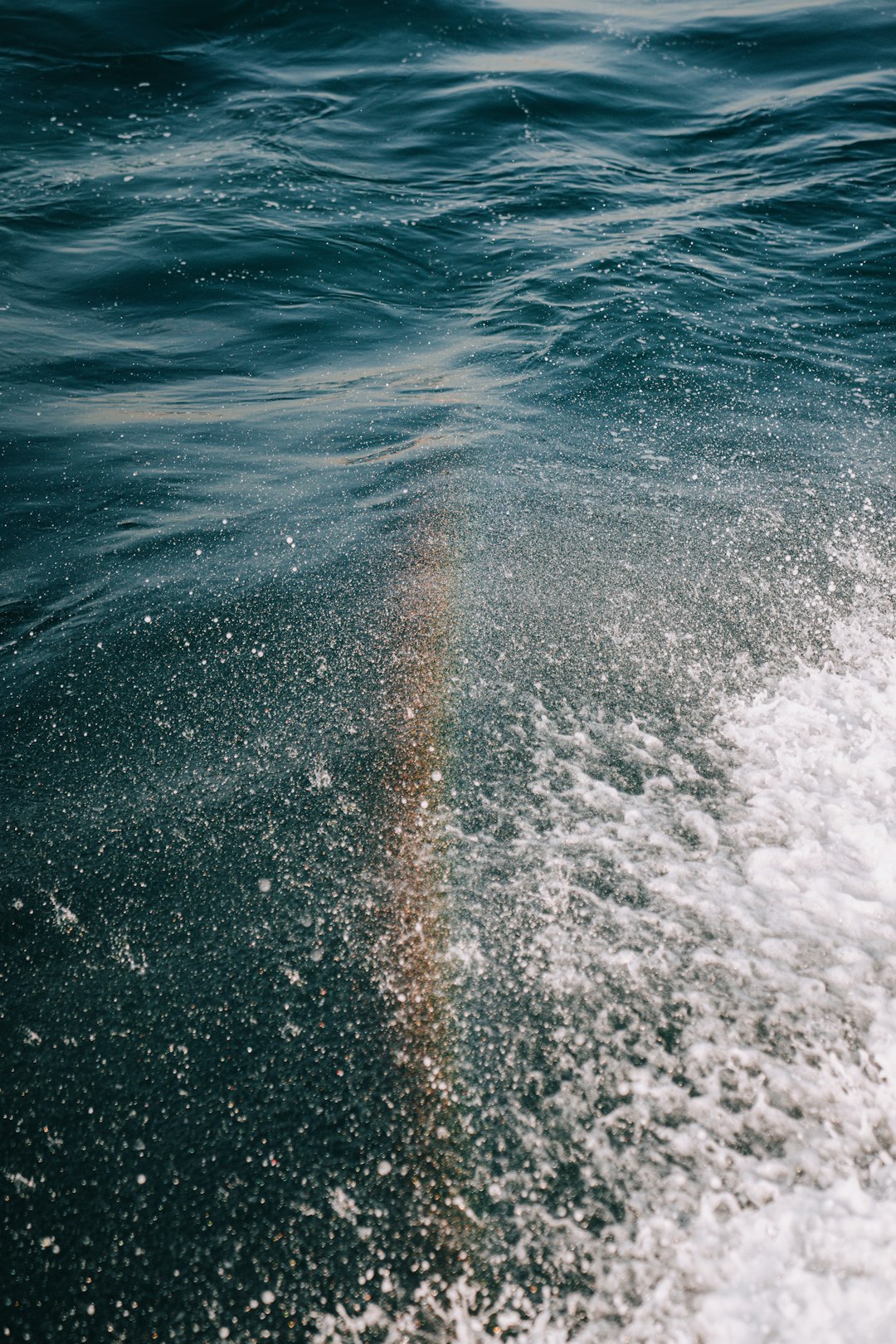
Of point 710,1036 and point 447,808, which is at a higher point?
point 447,808

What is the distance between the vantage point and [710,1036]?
75.2 inches

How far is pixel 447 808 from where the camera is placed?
8.14 ft

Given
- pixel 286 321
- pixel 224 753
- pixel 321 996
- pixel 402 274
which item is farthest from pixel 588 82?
pixel 321 996

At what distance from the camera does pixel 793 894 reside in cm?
222

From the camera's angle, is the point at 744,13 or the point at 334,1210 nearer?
the point at 334,1210

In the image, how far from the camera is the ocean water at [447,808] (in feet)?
5.34

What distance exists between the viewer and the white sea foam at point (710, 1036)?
5.09 feet

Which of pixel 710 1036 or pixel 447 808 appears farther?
pixel 447 808

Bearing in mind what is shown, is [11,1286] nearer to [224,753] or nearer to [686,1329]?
[686,1329]

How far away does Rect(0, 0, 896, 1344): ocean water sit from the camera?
5.34 feet

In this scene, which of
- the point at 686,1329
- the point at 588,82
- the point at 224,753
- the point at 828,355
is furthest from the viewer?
the point at 588,82

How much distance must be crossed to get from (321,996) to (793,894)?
1.21 m

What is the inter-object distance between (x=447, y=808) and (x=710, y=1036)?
0.91 metres

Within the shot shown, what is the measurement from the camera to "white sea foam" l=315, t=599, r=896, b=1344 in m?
1.55
